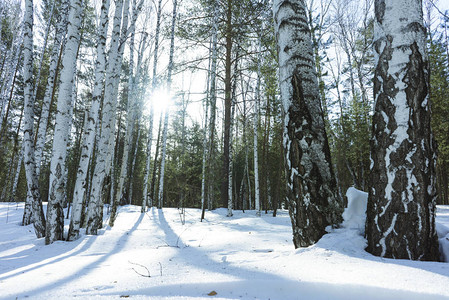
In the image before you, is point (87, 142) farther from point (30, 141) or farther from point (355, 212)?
point (355, 212)

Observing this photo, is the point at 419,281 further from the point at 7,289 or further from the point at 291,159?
the point at 7,289

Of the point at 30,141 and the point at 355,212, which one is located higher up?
the point at 30,141

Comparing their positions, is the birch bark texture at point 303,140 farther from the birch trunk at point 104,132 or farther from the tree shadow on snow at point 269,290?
the birch trunk at point 104,132

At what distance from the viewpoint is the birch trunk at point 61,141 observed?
3871mm

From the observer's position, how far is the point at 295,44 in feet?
7.42

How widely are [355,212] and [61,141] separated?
4568 mm

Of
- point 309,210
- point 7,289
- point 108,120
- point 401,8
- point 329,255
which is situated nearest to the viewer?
point 7,289

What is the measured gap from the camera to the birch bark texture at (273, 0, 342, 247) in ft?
6.61

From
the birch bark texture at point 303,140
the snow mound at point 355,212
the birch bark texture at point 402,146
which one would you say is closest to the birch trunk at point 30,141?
the birch bark texture at point 303,140

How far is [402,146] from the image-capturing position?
169cm

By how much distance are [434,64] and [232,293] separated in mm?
15299

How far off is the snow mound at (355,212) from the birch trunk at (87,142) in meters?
4.36

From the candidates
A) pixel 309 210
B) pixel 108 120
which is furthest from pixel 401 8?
pixel 108 120

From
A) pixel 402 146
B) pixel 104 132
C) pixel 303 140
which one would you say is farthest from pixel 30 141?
pixel 402 146
